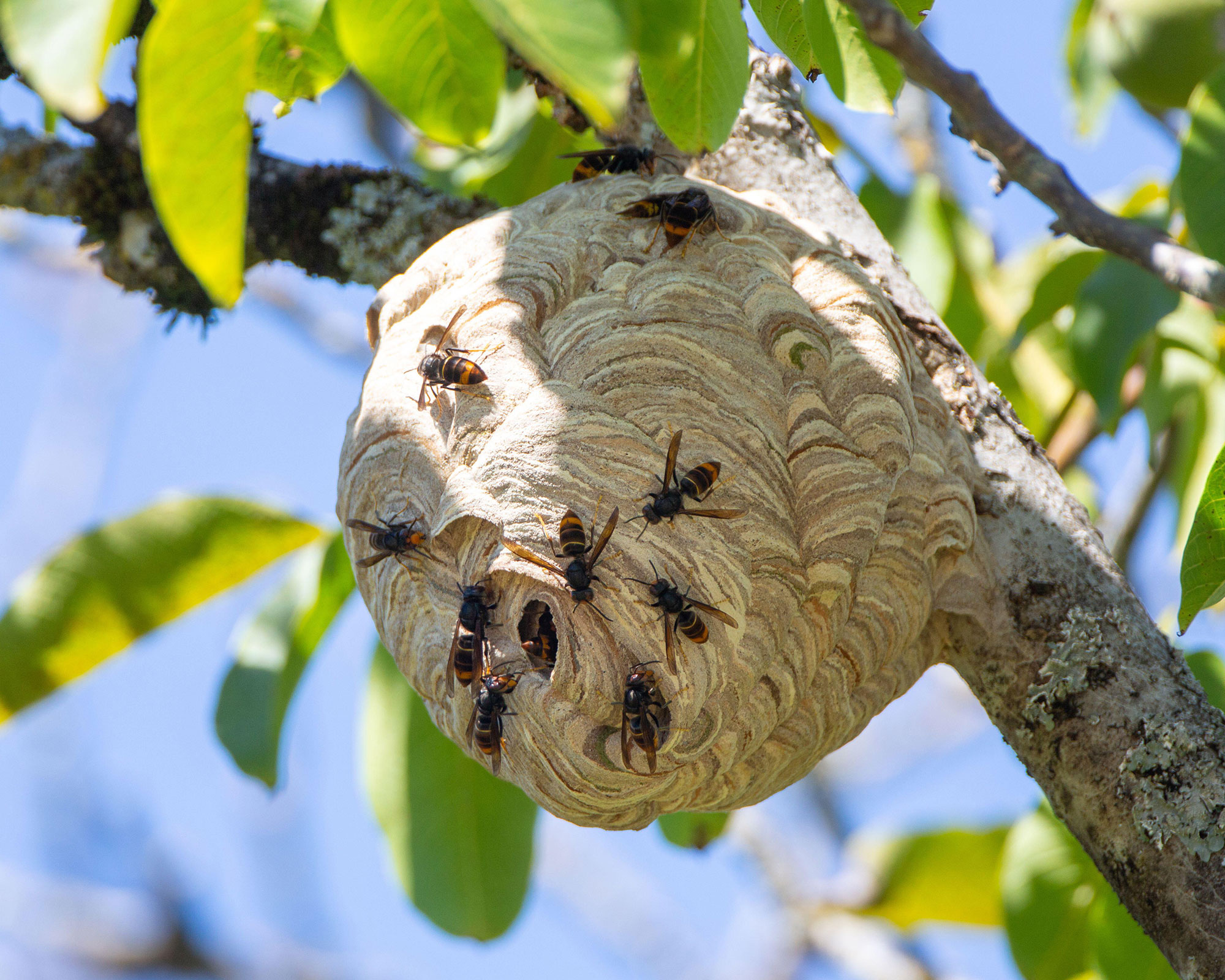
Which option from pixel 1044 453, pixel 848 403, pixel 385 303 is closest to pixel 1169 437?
pixel 1044 453

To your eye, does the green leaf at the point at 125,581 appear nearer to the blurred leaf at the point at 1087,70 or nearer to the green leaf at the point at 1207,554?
the green leaf at the point at 1207,554

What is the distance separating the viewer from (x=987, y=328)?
416cm

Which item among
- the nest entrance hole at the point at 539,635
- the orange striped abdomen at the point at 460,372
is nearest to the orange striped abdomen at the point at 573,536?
the nest entrance hole at the point at 539,635

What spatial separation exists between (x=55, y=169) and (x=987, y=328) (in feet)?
10.4

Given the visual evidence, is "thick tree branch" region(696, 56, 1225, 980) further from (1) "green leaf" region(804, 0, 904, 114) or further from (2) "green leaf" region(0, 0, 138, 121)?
(2) "green leaf" region(0, 0, 138, 121)

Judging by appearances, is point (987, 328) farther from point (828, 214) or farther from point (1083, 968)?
point (1083, 968)

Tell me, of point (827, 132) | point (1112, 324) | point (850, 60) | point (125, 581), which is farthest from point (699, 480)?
point (827, 132)

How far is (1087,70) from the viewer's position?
14.0 ft

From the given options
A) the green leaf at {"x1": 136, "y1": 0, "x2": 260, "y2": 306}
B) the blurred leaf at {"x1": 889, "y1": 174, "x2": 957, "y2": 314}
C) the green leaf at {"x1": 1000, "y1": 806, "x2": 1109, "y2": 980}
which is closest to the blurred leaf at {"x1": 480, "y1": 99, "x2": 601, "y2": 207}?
the blurred leaf at {"x1": 889, "y1": 174, "x2": 957, "y2": 314}

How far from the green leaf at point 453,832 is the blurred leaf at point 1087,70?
10.8 feet

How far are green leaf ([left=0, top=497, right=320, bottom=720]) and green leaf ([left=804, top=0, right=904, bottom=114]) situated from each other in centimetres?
222

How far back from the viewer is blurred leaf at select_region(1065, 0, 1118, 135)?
4133 mm

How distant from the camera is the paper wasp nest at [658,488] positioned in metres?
2.20

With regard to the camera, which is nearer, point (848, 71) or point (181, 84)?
point (181, 84)
